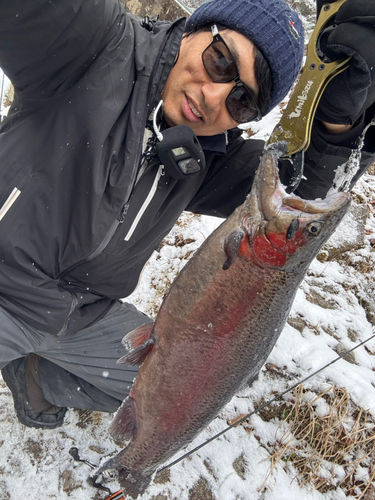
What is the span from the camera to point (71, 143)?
1.79 m

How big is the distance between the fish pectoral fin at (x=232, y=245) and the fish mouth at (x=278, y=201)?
0.16m

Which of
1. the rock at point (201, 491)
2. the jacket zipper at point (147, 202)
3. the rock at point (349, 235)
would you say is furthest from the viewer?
the rock at point (349, 235)

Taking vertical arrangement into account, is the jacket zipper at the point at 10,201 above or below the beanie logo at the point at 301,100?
below

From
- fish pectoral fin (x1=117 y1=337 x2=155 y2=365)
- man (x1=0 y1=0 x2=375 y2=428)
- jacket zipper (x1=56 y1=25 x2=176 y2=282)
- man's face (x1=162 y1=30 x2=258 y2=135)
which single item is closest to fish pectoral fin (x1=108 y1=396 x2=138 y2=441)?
fish pectoral fin (x1=117 y1=337 x2=155 y2=365)

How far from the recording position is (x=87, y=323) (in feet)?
8.89

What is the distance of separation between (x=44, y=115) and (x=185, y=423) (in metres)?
2.02

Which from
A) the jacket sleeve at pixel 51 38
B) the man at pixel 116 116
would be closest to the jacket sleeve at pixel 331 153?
the man at pixel 116 116

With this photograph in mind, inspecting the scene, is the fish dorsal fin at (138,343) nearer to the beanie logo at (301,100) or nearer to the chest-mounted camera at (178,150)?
the chest-mounted camera at (178,150)

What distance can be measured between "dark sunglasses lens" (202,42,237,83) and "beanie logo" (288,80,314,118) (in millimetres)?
403

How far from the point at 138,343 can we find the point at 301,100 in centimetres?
178

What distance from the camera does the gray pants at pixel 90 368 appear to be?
2811 mm

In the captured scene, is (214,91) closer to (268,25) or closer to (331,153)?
(268,25)

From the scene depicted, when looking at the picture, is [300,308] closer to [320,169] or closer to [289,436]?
[289,436]

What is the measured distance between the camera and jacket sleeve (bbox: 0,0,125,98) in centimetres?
144
